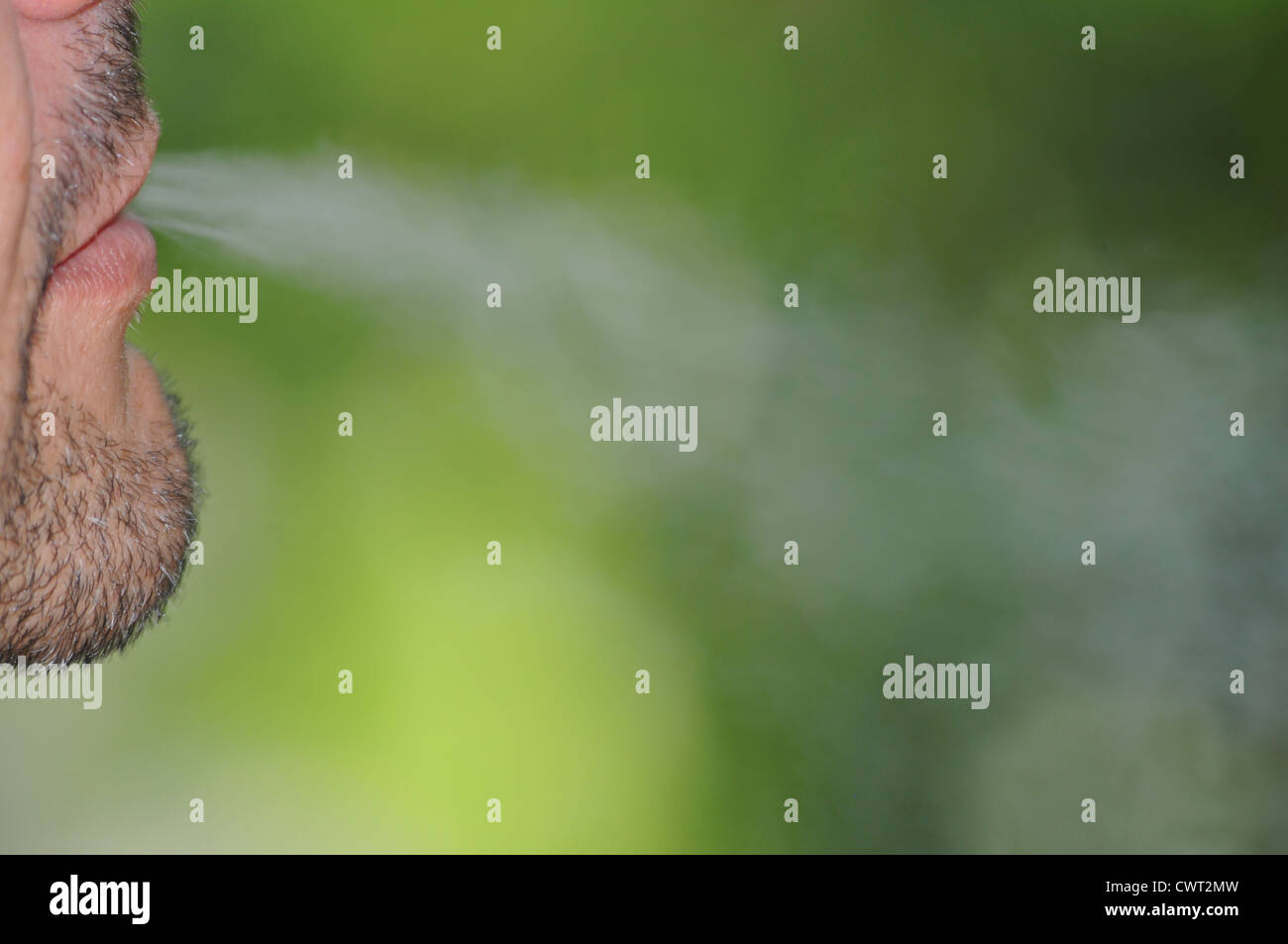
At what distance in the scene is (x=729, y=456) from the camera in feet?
5.14

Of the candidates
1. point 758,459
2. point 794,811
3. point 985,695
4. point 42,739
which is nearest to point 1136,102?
point 758,459

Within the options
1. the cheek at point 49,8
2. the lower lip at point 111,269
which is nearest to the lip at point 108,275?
the lower lip at point 111,269

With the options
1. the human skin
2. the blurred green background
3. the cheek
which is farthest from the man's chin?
the blurred green background

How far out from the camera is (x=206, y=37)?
1448 mm

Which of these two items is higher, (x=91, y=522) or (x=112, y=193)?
(x=112, y=193)

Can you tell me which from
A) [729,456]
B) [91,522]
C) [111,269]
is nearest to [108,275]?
[111,269]

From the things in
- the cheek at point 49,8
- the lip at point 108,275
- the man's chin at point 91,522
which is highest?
the cheek at point 49,8

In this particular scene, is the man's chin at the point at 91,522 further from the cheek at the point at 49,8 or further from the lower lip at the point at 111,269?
the cheek at the point at 49,8

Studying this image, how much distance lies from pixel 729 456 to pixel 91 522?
0.99 metres

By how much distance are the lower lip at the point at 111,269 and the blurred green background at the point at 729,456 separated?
0.79 metres

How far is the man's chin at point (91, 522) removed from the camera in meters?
0.62

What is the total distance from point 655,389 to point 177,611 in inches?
27.0

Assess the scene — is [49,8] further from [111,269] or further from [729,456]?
[729,456]

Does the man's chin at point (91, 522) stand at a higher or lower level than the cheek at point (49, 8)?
lower
